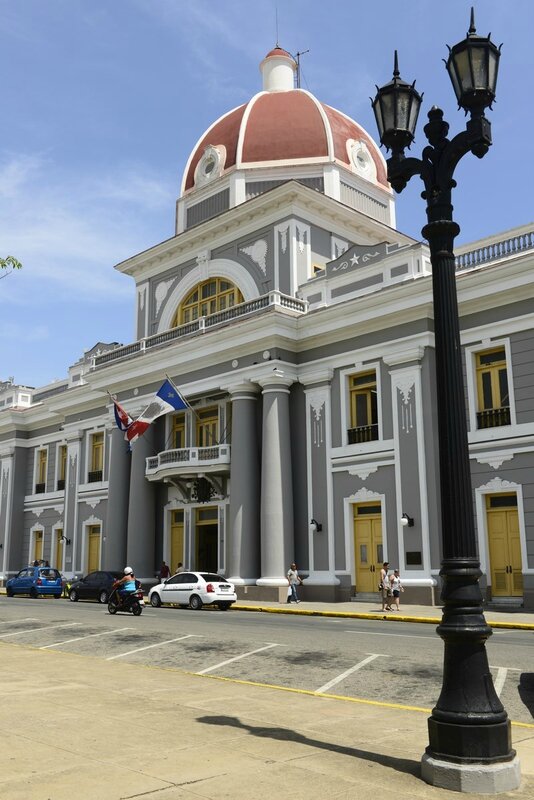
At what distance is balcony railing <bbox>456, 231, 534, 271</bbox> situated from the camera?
25.3m

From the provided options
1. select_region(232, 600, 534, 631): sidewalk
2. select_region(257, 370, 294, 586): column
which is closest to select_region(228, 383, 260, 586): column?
select_region(257, 370, 294, 586): column

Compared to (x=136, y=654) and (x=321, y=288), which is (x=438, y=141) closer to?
(x=136, y=654)

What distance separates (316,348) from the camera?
30.8 metres

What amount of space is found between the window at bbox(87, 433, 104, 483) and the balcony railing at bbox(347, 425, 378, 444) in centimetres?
1768

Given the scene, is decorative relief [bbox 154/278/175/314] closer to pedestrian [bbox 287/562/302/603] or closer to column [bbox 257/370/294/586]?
column [bbox 257/370/294/586]

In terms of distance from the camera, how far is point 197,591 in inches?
1058

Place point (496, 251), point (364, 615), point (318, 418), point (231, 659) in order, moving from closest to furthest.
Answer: point (231, 659), point (364, 615), point (496, 251), point (318, 418)

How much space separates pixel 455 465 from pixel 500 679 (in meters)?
5.57

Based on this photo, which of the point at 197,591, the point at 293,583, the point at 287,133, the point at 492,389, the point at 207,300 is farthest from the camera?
the point at 207,300

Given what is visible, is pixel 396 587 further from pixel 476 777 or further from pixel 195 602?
pixel 476 777

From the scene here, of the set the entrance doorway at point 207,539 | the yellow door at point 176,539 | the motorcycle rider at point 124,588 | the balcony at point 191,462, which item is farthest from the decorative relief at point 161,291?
the motorcycle rider at point 124,588

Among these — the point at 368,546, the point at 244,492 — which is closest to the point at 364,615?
the point at 368,546

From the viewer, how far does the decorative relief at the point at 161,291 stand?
3956 cm

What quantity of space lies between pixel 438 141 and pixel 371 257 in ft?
72.6
